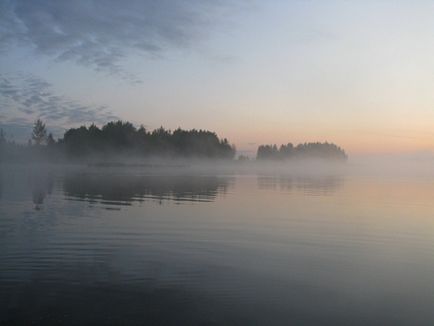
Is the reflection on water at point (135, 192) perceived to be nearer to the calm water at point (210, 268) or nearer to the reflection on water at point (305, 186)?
the reflection on water at point (305, 186)

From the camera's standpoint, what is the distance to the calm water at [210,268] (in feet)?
33.3

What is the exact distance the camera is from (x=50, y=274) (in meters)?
12.5

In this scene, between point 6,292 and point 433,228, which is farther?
point 433,228

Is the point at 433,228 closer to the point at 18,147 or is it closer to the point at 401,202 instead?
the point at 401,202

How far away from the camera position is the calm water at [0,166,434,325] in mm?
10141

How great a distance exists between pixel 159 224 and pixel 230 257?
Answer: 710cm

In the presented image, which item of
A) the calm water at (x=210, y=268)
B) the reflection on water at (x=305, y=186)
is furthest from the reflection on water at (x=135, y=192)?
the calm water at (x=210, y=268)

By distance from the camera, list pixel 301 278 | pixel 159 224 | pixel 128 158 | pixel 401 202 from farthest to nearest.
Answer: pixel 128 158 → pixel 401 202 → pixel 159 224 → pixel 301 278

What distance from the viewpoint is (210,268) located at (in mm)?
13859

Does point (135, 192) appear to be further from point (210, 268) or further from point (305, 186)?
point (210, 268)

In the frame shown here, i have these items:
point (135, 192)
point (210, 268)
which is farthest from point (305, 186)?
point (210, 268)

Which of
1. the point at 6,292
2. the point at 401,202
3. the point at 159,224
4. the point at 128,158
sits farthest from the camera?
the point at 128,158

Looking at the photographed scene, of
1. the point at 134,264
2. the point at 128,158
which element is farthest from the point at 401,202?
the point at 128,158

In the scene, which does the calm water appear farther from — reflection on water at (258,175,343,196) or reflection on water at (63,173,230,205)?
reflection on water at (258,175,343,196)
